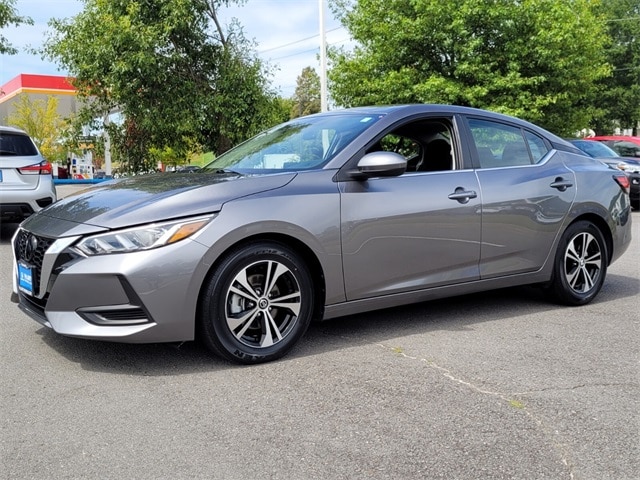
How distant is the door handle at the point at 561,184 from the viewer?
16.8 ft

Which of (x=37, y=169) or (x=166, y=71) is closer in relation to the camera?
(x=37, y=169)

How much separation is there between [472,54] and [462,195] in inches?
558

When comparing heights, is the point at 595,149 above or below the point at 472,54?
below

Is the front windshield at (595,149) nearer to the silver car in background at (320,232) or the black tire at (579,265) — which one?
the silver car in background at (320,232)

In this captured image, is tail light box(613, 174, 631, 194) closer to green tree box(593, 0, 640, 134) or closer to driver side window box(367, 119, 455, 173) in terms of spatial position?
driver side window box(367, 119, 455, 173)

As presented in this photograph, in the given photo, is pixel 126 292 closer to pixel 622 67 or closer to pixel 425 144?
pixel 425 144

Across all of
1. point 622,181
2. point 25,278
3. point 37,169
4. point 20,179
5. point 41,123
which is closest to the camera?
point 25,278

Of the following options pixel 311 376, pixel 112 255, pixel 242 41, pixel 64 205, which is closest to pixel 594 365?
pixel 311 376

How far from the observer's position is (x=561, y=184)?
5164mm

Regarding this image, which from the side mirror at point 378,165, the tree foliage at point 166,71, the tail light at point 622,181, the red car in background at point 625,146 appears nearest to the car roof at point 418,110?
the side mirror at point 378,165

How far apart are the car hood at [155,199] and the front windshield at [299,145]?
0.36 m

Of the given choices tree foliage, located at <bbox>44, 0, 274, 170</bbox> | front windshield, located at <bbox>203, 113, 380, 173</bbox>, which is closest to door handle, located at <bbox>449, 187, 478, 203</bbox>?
front windshield, located at <bbox>203, 113, 380, 173</bbox>

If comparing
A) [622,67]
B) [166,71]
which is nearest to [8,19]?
[166,71]

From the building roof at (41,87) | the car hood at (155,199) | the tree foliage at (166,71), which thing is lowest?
the car hood at (155,199)
